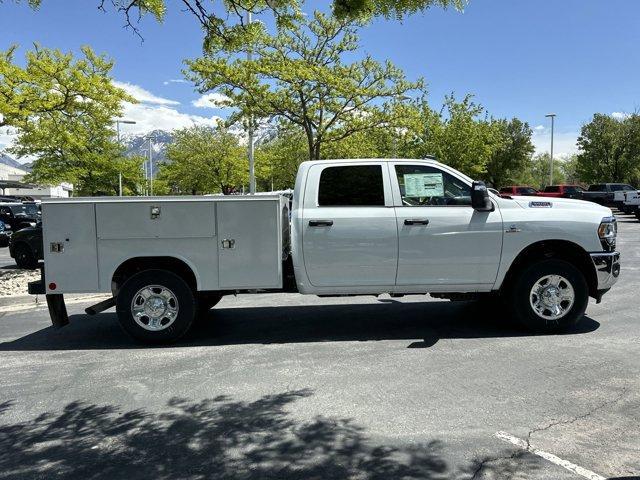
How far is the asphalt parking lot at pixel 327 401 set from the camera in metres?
3.38

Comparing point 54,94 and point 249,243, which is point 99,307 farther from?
point 54,94

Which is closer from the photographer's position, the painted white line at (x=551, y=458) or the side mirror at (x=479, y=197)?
the painted white line at (x=551, y=458)

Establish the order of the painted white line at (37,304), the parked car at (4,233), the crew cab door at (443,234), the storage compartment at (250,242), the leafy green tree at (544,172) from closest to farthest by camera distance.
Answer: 1. the storage compartment at (250,242)
2. the crew cab door at (443,234)
3. the painted white line at (37,304)
4. the parked car at (4,233)
5. the leafy green tree at (544,172)

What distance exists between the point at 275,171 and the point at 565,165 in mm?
84492

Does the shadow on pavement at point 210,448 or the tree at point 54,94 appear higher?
the tree at point 54,94

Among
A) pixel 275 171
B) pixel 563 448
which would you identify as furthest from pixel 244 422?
pixel 275 171

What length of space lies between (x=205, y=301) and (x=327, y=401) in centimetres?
324

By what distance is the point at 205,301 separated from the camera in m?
7.15

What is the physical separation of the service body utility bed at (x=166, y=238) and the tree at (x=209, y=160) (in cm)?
3764

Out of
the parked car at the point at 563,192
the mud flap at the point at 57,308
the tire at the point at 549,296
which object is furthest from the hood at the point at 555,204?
the parked car at the point at 563,192

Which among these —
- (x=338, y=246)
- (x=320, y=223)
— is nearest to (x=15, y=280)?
(x=320, y=223)

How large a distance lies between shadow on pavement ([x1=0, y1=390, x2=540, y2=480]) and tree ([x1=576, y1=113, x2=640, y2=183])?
1922 inches

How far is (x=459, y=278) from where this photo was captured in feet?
20.2

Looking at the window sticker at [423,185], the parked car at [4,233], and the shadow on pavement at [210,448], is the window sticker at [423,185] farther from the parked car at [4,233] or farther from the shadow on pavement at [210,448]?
the parked car at [4,233]
